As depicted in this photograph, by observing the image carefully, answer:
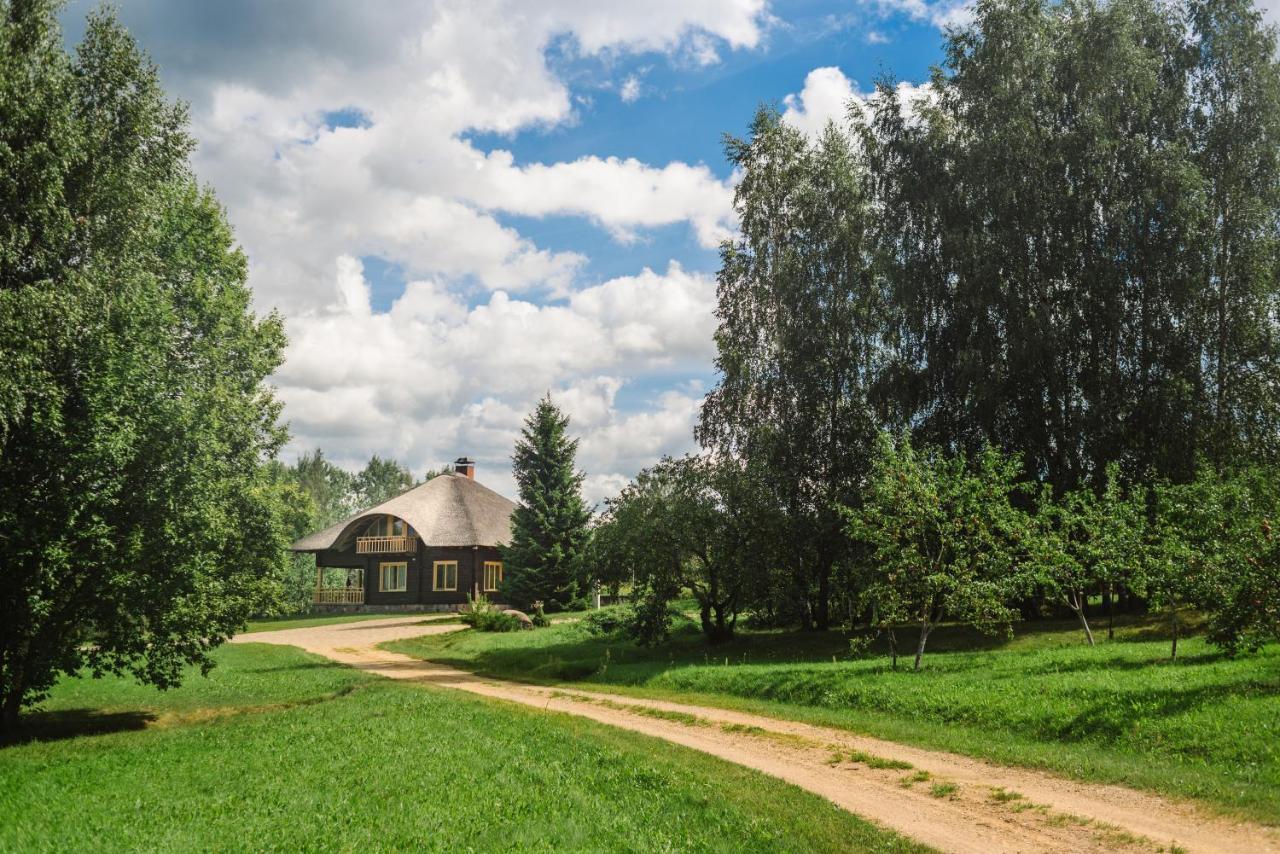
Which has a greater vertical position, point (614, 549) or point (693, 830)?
point (614, 549)

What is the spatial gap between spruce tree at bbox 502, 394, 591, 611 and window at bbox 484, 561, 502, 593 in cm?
697

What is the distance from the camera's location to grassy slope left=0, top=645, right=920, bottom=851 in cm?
918

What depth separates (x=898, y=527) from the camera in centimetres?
1975

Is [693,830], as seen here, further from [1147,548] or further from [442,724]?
[1147,548]

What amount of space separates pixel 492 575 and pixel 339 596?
39.8ft

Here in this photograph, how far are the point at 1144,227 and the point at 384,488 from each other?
14214 centimetres

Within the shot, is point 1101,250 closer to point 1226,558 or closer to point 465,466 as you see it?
point 1226,558

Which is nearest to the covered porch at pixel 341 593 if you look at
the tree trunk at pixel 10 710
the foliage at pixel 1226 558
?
the tree trunk at pixel 10 710

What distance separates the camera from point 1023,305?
26.8m

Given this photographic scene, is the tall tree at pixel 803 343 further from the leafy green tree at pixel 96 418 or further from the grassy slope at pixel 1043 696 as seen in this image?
the leafy green tree at pixel 96 418

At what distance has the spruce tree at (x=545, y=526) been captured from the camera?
155 ft

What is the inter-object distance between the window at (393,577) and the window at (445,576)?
2.20 m

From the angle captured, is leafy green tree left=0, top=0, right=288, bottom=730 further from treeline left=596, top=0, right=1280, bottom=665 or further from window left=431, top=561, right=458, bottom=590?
window left=431, top=561, right=458, bottom=590

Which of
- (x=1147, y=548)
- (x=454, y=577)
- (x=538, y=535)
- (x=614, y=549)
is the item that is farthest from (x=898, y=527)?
(x=454, y=577)
